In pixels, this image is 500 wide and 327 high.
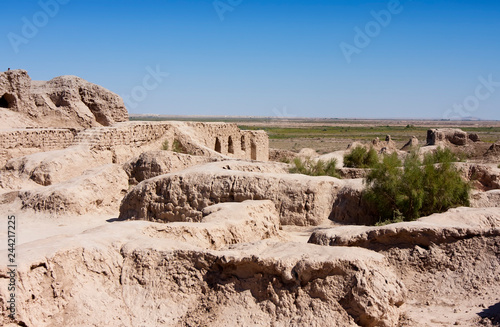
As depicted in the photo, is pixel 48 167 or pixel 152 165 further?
pixel 48 167

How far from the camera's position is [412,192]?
1170 cm

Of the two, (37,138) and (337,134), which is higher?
(37,138)

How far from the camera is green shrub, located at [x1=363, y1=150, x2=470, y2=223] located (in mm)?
11789

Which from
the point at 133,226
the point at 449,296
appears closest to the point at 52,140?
the point at 133,226

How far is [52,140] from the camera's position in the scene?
67.3ft

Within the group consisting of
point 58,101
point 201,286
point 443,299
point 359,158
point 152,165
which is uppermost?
point 58,101

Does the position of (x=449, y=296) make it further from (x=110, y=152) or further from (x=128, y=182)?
(x=110, y=152)

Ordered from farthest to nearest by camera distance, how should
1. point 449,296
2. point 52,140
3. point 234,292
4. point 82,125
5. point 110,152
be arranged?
point 82,125 < point 52,140 < point 110,152 < point 449,296 < point 234,292

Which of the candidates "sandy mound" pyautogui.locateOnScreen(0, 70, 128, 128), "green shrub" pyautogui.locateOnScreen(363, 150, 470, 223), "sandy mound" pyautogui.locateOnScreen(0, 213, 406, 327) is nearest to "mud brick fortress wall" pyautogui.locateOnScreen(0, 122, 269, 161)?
"sandy mound" pyautogui.locateOnScreen(0, 70, 128, 128)

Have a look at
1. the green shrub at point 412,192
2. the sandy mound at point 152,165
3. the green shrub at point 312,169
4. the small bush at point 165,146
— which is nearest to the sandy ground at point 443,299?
the green shrub at point 412,192

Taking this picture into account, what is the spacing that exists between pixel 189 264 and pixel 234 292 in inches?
28.0

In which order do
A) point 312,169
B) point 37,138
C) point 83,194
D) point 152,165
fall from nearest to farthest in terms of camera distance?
point 83,194, point 152,165, point 312,169, point 37,138

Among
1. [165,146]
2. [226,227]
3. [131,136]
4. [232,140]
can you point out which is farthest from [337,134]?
[226,227]

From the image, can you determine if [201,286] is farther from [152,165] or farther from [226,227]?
[152,165]
